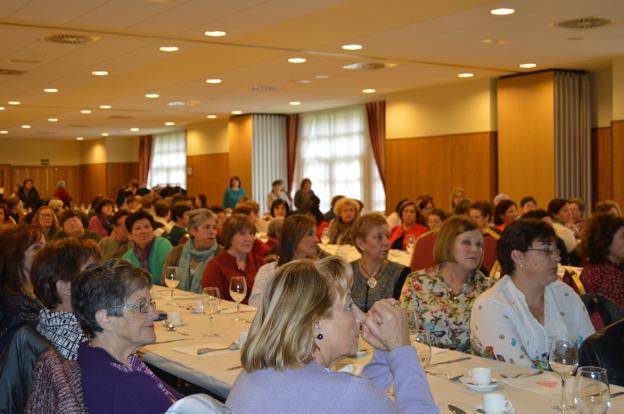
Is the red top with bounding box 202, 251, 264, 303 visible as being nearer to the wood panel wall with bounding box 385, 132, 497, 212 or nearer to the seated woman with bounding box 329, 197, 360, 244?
the seated woman with bounding box 329, 197, 360, 244

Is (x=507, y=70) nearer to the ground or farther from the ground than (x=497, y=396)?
farther from the ground

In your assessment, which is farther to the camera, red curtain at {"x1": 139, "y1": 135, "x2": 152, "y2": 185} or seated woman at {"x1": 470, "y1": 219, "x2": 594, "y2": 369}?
red curtain at {"x1": 139, "y1": 135, "x2": 152, "y2": 185}

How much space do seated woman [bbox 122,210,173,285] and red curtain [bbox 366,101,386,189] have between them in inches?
383

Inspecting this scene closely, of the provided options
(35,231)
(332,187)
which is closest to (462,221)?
(35,231)

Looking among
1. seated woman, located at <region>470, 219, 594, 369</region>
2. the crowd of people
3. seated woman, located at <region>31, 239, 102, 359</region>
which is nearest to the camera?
the crowd of people

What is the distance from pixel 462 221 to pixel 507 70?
8.34 m

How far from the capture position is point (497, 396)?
2586mm

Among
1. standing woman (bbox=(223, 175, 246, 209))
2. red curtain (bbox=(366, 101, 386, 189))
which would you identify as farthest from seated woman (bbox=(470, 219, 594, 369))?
standing woman (bbox=(223, 175, 246, 209))

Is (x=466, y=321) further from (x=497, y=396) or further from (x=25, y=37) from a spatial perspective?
(x=25, y=37)

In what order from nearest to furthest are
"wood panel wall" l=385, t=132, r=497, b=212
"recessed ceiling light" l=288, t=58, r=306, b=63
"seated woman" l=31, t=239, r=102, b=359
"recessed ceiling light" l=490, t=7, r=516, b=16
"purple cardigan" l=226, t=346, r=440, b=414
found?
"purple cardigan" l=226, t=346, r=440, b=414 → "seated woman" l=31, t=239, r=102, b=359 → "recessed ceiling light" l=490, t=7, r=516, b=16 → "recessed ceiling light" l=288, t=58, r=306, b=63 → "wood panel wall" l=385, t=132, r=497, b=212

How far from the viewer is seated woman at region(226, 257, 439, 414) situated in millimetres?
1969

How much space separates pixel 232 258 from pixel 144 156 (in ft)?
69.1

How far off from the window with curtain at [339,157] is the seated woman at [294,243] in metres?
11.3

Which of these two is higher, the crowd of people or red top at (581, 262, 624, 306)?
the crowd of people
